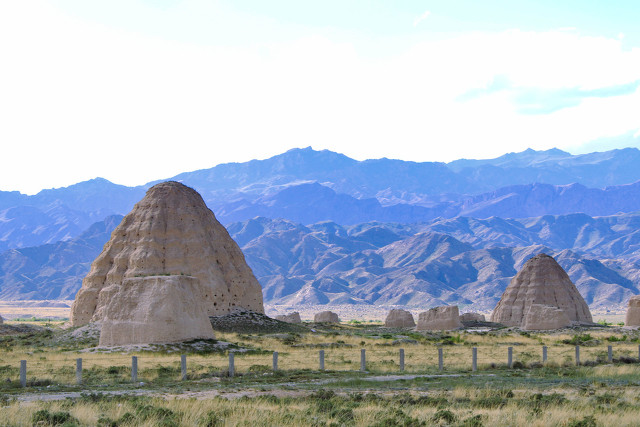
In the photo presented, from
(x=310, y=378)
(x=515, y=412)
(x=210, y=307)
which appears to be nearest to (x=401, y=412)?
(x=515, y=412)

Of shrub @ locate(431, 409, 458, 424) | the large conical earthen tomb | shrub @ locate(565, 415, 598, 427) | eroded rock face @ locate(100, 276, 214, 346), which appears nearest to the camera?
shrub @ locate(565, 415, 598, 427)

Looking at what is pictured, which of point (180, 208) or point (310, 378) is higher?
point (180, 208)

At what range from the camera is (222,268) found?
57.0 metres

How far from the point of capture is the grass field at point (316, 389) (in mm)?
17422

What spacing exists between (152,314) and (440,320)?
35.4 m

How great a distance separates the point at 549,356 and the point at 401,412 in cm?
2114

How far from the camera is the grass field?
686 inches

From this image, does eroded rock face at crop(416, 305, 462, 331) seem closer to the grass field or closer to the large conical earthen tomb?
the large conical earthen tomb

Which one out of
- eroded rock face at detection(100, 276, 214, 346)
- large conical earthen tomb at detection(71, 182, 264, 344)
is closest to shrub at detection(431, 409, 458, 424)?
eroded rock face at detection(100, 276, 214, 346)

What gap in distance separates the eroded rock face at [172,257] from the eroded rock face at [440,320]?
1548cm

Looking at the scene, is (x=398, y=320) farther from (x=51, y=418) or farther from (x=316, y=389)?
(x=51, y=418)

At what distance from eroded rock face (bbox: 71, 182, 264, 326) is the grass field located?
13196mm

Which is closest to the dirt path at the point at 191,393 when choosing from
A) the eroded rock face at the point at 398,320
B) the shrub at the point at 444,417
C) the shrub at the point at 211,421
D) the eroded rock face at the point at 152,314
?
the shrub at the point at 211,421

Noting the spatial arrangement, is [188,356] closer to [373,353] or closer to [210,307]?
[373,353]
